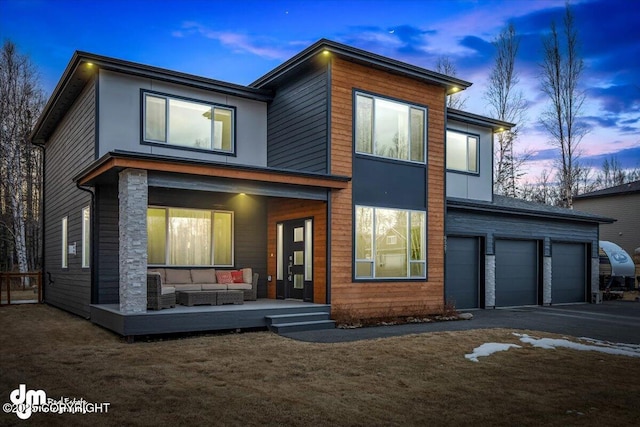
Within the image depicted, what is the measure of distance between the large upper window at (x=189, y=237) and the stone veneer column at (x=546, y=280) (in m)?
10.6

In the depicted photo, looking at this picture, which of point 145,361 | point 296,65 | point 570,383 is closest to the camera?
point 570,383

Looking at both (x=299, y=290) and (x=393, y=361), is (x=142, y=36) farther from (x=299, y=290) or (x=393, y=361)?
(x=393, y=361)

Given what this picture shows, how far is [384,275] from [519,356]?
472cm

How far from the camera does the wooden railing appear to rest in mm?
16044

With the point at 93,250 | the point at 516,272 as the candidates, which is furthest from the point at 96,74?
the point at 516,272

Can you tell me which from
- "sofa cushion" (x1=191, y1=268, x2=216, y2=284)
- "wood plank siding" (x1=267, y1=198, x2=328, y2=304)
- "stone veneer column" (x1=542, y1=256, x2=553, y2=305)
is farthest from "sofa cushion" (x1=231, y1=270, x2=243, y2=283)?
"stone veneer column" (x1=542, y1=256, x2=553, y2=305)

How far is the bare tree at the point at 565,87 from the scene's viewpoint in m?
27.0

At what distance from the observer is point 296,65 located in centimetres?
1240

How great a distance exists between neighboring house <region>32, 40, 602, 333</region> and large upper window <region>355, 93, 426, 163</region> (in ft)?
0.12

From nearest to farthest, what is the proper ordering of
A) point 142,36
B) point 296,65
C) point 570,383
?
1. point 570,383
2. point 296,65
3. point 142,36

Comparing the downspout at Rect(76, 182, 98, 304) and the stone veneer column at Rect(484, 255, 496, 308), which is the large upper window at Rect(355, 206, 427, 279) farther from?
the downspout at Rect(76, 182, 98, 304)

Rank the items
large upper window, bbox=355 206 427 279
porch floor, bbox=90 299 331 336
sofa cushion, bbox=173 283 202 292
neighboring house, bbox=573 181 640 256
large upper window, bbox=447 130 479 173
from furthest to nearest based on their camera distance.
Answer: neighboring house, bbox=573 181 640 256 → large upper window, bbox=447 130 479 173 → large upper window, bbox=355 206 427 279 → sofa cushion, bbox=173 283 202 292 → porch floor, bbox=90 299 331 336

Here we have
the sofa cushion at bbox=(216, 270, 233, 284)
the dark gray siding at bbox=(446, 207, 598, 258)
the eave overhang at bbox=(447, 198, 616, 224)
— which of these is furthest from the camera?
the dark gray siding at bbox=(446, 207, 598, 258)

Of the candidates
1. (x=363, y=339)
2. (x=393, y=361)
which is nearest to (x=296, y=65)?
(x=363, y=339)
